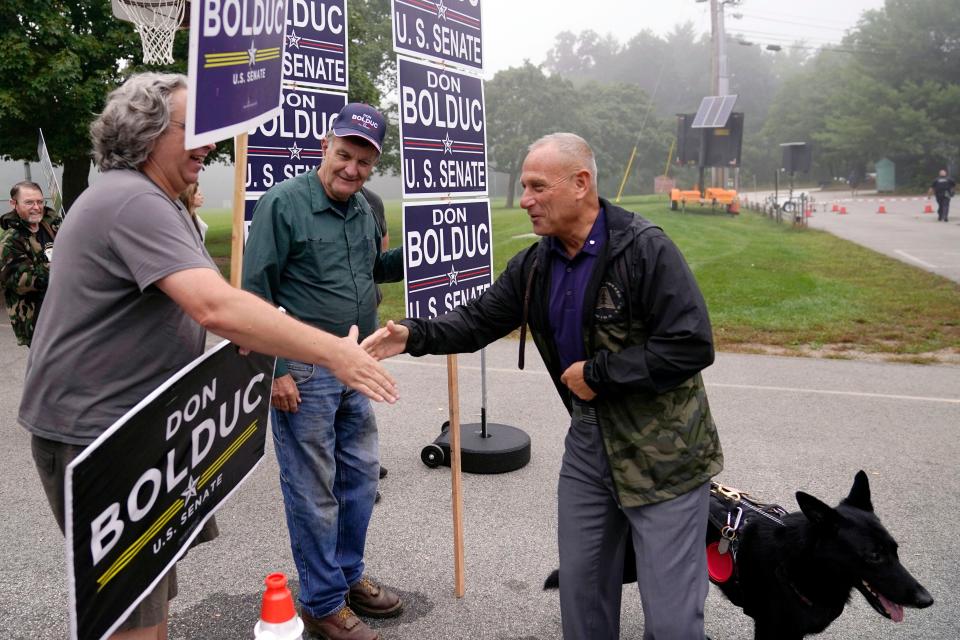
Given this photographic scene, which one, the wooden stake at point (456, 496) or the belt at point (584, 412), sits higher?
the belt at point (584, 412)

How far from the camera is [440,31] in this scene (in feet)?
13.3

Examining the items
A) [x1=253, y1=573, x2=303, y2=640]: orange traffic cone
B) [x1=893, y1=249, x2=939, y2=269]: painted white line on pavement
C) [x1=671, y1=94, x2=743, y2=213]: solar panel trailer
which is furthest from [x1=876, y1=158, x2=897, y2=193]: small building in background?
[x1=253, y1=573, x2=303, y2=640]: orange traffic cone

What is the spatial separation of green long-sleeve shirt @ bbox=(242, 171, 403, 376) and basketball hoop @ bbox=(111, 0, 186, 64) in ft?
17.4

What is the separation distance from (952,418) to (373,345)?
5823 millimetres

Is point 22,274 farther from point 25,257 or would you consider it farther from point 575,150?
point 575,150

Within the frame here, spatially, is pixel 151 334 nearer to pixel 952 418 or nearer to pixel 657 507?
pixel 657 507

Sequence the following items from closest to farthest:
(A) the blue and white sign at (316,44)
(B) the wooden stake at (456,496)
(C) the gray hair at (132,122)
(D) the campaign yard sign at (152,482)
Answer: (D) the campaign yard sign at (152,482)
(C) the gray hair at (132,122)
(B) the wooden stake at (456,496)
(A) the blue and white sign at (316,44)

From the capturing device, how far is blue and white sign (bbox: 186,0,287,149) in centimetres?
197

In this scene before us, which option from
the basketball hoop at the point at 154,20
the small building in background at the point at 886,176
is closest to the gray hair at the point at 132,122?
the basketball hoop at the point at 154,20

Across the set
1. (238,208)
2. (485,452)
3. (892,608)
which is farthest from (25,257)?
(892,608)

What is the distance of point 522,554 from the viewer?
14.0ft

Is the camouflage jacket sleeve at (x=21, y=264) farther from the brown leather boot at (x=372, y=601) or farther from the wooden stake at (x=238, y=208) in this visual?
the wooden stake at (x=238, y=208)

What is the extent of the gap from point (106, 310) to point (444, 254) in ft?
7.11

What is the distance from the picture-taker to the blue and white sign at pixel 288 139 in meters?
5.68
